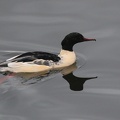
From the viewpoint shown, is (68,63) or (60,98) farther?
(68,63)

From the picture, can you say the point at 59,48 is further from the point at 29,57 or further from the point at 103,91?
the point at 103,91

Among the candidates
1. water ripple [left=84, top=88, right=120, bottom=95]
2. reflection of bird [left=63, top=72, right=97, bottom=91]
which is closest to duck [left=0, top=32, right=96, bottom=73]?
reflection of bird [left=63, top=72, right=97, bottom=91]

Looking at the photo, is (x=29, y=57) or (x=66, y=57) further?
(x=66, y=57)

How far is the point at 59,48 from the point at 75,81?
1829 millimetres

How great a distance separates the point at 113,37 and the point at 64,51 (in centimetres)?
185

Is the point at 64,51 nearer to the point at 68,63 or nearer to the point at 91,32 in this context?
the point at 68,63

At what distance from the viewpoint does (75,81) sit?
13.8 m

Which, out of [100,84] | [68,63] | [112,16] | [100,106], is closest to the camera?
[100,106]

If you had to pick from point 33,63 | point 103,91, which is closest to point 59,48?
point 33,63

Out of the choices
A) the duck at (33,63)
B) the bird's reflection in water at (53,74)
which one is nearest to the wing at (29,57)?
Result: the duck at (33,63)

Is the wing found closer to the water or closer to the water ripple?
the water

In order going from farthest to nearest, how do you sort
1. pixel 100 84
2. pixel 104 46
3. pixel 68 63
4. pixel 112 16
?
pixel 112 16, pixel 104 46, pixel 68 63, pixel 100 84

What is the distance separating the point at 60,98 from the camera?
12625 mm

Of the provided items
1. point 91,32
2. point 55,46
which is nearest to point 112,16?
point 91,32
